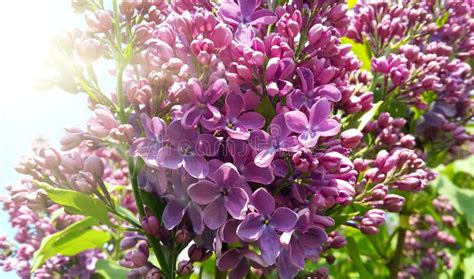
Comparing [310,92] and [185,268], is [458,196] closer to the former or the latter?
[310,92]

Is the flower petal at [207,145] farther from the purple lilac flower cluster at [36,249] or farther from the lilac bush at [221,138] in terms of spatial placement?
the purple lilac flower cluster at [36,249]

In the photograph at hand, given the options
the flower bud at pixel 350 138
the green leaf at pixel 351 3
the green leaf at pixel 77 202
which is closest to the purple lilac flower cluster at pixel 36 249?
the green leaf at pixel 77 202

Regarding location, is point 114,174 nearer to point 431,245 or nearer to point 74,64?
point 74,64

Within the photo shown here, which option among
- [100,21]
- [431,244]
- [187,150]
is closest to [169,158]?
[187,150]

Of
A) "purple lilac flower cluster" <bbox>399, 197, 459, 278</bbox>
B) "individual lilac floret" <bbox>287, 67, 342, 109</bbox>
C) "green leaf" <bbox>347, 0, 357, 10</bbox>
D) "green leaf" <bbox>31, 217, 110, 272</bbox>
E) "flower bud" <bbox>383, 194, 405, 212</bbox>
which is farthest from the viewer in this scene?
"purple lilac flower cluster" <bbox>399, 197, 459, 278</bbox>

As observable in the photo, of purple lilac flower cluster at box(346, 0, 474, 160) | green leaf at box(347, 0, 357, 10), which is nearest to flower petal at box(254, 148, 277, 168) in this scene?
purple lilac flower cluster at box(346, 0, 474, 160)

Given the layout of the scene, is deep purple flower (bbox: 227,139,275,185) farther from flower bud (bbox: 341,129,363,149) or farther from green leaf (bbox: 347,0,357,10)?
green leaf (bbox: 347,0,357,10)

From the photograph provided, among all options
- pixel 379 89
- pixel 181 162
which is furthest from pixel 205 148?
pixel 379 89
